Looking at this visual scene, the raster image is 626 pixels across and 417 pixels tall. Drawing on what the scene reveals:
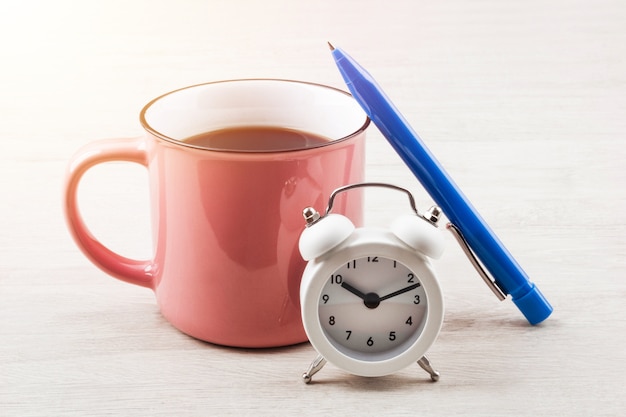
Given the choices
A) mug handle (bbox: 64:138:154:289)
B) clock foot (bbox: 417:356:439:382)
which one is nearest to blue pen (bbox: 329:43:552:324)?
clock foot (bbox: 417:356:439:382)

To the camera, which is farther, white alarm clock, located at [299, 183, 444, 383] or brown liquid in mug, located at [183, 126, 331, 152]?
brown liquid in mug, located at [183, 126, 331, 152]

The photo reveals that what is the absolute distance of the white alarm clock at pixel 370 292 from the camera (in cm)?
86

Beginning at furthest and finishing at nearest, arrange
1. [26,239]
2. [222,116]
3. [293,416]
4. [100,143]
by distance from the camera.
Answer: [26,239] → [222,116] → [100,143] → [293,416]

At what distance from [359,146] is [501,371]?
0.25 meters

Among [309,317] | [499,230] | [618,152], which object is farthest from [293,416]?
[618,152]

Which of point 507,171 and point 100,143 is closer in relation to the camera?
point 100,143

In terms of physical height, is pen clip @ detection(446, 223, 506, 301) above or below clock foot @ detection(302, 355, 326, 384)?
above

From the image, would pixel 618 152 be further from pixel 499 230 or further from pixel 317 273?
pixel 317 273

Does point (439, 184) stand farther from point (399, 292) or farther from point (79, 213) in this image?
point (79, 213)

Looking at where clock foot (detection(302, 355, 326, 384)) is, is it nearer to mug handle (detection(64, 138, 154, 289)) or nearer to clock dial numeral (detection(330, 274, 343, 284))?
clock dial numeral (detection(330, 274, 343, 284))

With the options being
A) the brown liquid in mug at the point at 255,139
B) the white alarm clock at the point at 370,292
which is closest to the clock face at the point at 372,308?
the white alarm clock at the point at 370,292

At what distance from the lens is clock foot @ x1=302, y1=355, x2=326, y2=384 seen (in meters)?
0.90

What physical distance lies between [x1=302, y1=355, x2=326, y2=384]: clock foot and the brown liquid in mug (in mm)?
237

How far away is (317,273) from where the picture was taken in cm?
87
